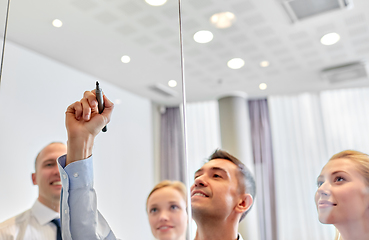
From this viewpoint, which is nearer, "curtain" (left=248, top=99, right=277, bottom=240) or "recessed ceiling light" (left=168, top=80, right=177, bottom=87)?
"curtain" (left=248, top=99, right=277, bottom=240)

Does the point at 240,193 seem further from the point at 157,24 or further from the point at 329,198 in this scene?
the point at 157,24

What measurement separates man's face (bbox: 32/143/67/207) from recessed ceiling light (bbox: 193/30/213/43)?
664mm

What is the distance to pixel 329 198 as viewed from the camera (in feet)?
2.71

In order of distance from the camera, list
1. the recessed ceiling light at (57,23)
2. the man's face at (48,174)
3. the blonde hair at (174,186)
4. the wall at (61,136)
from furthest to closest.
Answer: the recessed ceiling light at (57,23) < the man's face at (48,174) < the wall at (61,136) < the blonde hair at (174,186)

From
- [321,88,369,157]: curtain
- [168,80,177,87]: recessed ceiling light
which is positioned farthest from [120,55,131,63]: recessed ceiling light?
[321,88,369,157]: curtain

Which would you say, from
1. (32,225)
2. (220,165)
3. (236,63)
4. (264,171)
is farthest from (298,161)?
(32,225)

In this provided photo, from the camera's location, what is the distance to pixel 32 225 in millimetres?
1208

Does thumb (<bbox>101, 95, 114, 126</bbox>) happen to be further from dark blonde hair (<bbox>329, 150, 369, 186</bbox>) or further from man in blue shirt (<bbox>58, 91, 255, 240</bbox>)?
dark blonde hair (<bbox>329, 150, 369, 186</bbox>)

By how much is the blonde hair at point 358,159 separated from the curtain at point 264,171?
168mm

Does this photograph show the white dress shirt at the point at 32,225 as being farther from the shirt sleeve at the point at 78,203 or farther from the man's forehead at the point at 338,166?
the man's forehead at the point at 338,166

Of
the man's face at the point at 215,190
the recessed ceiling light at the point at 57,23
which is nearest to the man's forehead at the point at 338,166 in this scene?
the man's face at the point at 215,190

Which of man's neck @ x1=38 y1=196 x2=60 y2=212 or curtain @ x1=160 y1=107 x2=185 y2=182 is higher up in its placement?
curtain @ x1=160 y1=107 x2=185 y2=182

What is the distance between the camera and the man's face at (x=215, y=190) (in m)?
0.93

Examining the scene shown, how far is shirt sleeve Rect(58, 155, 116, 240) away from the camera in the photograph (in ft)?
3.37
